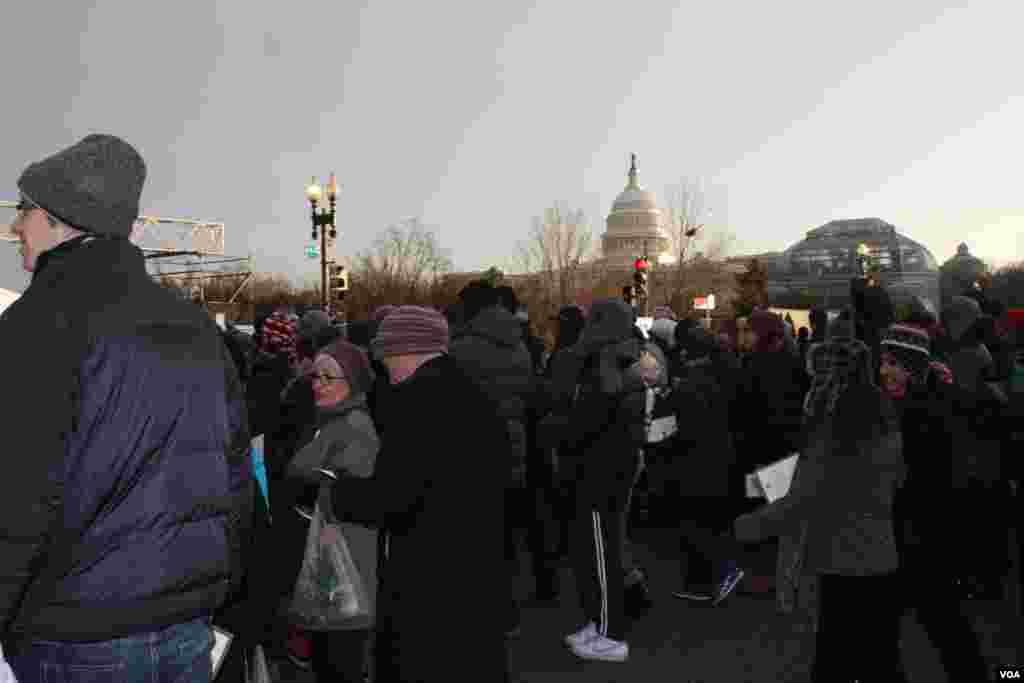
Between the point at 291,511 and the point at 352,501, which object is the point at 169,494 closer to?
the point at 352,501

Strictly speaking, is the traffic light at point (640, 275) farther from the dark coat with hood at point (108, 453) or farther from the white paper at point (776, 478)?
the dark coat with hood at point (108, 453)

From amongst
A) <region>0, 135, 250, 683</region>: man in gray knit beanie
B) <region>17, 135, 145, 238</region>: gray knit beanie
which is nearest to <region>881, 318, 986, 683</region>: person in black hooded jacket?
<region>0, 135, 250, 683</region>: man in gray knit beanie

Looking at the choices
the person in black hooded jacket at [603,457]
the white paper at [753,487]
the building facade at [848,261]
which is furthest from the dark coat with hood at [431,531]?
the building facade at [848,261]

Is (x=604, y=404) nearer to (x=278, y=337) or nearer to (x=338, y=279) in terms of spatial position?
(x=278, y=337)

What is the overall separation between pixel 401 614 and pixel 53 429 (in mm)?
1448

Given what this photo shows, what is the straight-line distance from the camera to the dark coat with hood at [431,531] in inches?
120

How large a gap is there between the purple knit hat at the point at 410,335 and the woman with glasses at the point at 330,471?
514 millimetres

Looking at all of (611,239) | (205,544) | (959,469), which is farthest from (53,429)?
(611,239)

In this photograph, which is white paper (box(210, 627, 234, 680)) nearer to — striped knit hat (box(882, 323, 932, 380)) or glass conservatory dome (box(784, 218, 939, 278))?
striped knit hat (box(882, 323, 932, 380))

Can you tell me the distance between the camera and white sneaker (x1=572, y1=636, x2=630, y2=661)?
550 centimetres

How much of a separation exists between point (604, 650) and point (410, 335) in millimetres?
2954

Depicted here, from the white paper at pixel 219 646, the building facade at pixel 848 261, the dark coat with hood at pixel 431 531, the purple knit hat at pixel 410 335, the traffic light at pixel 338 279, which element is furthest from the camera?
the building facade at pixel 848 261

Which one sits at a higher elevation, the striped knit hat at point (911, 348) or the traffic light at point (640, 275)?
the traffic light at point (640, 275)

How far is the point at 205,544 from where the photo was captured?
225 cm
